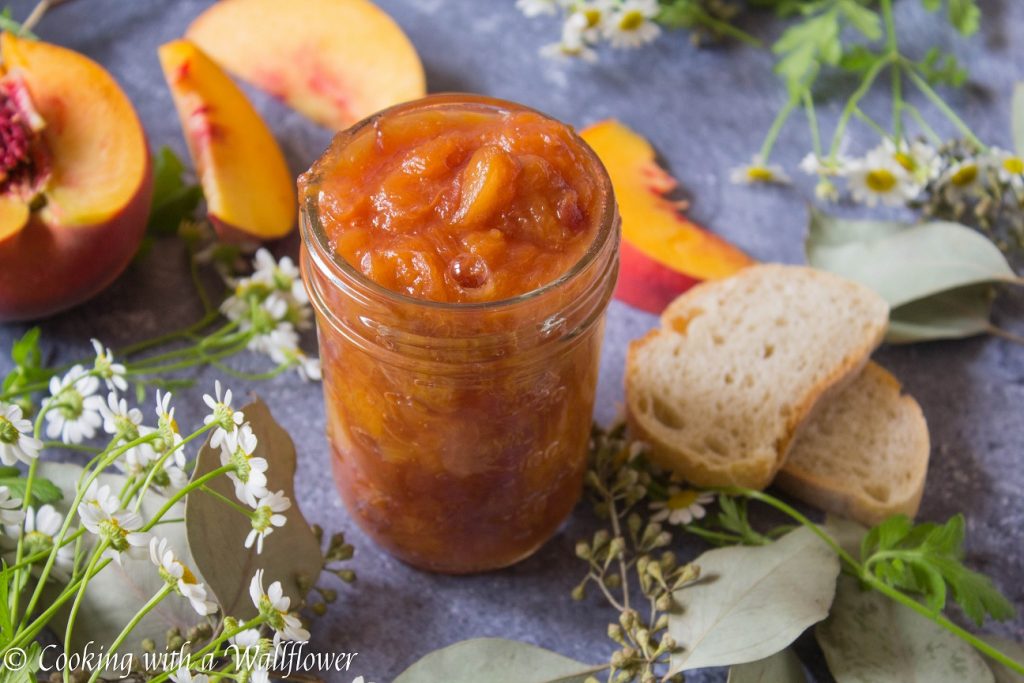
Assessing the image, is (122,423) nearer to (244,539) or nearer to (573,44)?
(244,539)

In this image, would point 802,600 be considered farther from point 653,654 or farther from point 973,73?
point 973,73

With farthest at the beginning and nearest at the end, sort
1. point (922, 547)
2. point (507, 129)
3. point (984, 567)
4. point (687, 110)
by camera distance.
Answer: point (687, 110), point (984, 567), point (922, 547), point (507, 129)

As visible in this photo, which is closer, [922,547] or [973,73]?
[922,547]

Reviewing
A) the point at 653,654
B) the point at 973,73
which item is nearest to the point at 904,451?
the point at 653,654

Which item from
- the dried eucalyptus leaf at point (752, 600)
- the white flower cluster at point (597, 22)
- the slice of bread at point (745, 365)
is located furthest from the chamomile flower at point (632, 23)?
the dried eucalyptus leaf at point (752, 600)

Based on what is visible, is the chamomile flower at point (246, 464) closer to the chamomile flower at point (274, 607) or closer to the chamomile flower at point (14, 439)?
the chamomile flower at point (274, 607)

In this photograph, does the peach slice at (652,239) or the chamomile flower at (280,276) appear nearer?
the chamomile flower at (280,276)

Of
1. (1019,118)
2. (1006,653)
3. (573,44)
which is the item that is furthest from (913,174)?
(1006,653)
